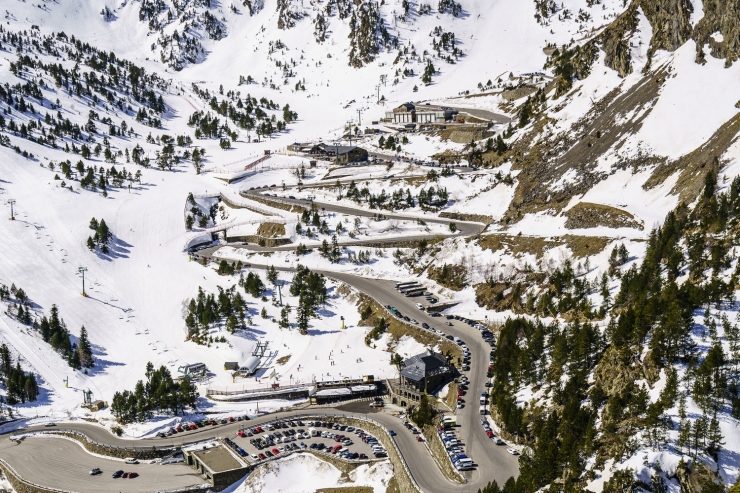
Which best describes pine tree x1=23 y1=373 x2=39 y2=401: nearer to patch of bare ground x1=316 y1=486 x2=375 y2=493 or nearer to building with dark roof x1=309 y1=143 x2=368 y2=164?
patch of bare ground x1=316 y1=486 x2=375 y2=493

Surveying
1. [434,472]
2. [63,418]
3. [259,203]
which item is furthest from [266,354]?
[259,203]

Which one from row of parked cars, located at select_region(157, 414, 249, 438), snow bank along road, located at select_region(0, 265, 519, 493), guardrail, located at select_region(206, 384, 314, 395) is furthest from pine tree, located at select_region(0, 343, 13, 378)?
row of parked cars, located at select_region(157, 414, 249, 438)

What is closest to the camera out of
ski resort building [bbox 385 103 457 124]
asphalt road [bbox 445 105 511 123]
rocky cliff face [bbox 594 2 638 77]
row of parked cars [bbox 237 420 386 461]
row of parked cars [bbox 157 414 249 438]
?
row of parked cars [bbox 237 420 386 461]

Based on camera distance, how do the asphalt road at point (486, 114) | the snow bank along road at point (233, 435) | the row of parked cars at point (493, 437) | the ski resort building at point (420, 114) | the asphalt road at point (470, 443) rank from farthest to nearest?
the ski resort building at point (420, 114), the asphalt road at point (486, 114), the row of parked cars at point (493, 437), the snow bank along road at point (233, 435), the asphalt road at point (470, 443)

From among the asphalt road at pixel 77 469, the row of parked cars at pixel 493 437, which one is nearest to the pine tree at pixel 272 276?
the asphalt road at pixel 77 469

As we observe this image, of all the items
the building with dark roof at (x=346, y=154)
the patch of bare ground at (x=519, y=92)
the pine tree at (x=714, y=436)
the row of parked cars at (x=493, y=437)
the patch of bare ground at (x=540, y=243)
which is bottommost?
the row of parked cars at (x=493, y=437)

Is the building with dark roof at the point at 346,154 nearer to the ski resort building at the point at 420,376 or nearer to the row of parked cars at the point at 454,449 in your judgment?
the ski resort building at the point at 420,376
